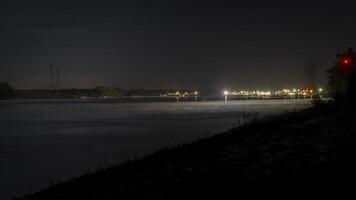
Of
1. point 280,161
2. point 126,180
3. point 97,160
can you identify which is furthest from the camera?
point 97,160

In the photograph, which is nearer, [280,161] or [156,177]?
[280,161]

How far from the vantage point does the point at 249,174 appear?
9.55m

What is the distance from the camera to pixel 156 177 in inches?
447

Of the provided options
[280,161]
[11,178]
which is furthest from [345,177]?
[11,178]

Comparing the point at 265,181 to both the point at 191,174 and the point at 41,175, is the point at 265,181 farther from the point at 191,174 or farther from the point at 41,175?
the point at 41,175

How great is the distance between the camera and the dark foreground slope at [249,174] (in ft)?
26.1

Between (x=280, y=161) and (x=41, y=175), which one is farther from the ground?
(x=280, y=161)

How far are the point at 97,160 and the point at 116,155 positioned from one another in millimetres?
2006

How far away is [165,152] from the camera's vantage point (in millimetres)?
17328

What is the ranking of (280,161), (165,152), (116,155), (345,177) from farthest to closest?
(116,155)
(165,152)
(280,161)
(345,177)

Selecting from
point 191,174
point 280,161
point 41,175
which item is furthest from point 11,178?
point 280,161

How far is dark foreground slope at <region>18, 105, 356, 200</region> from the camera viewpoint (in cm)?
796

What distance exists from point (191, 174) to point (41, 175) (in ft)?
41.6

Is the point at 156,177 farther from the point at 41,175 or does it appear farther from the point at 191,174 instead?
the point at 41,175
